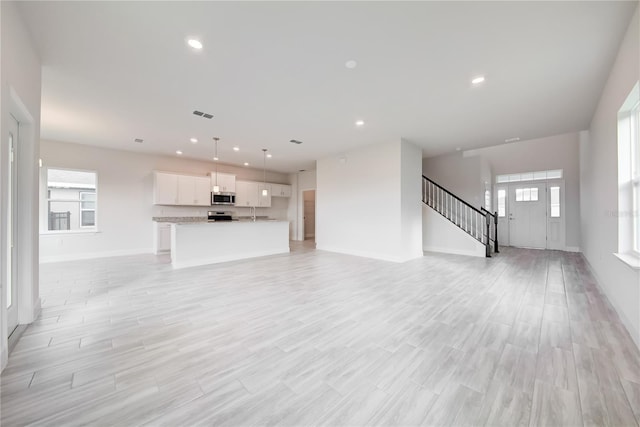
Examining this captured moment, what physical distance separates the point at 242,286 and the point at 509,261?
5.97 meters

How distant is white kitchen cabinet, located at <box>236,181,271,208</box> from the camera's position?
8914 millimetres

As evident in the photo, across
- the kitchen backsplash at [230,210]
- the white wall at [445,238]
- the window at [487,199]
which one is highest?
the window at [487,199]

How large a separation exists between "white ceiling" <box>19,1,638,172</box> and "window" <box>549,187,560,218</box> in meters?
3.12

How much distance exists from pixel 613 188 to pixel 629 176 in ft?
1.29

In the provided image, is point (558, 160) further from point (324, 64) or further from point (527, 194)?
point (324, 64)

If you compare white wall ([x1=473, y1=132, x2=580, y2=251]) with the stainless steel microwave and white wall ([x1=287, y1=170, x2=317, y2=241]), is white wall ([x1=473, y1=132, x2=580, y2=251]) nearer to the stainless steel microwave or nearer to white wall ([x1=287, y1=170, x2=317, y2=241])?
white wall ([x1=287, y1=170, x2=317, y2=241])

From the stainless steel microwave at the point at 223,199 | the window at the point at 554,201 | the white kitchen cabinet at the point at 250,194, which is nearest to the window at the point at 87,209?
the stainless steel microwave at the point at 223,199

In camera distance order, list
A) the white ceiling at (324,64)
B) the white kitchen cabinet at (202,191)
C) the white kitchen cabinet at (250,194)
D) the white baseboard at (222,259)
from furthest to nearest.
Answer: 1. the white kitchen cabinet at (250,194)
2. the white kitchen cabinet at (202,191)
3. the white baseboard at (222,259)
4. the white ceiling at (324,64)

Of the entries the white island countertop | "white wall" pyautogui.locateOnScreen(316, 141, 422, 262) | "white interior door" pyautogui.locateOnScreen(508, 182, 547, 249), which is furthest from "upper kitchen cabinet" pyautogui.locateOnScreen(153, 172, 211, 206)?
"white interior door" pyautogui.locateOnScreen(508, 182, 547, 249)

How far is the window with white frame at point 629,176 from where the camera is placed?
2.51m

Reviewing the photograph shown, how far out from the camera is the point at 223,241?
5883mm

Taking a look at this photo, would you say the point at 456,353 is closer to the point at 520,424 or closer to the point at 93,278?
the point at 520,424

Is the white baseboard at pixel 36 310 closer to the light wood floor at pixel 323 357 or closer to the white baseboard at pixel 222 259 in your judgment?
the light wood floor at pixel 323 357

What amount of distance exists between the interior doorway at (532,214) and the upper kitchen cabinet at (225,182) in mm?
9060
